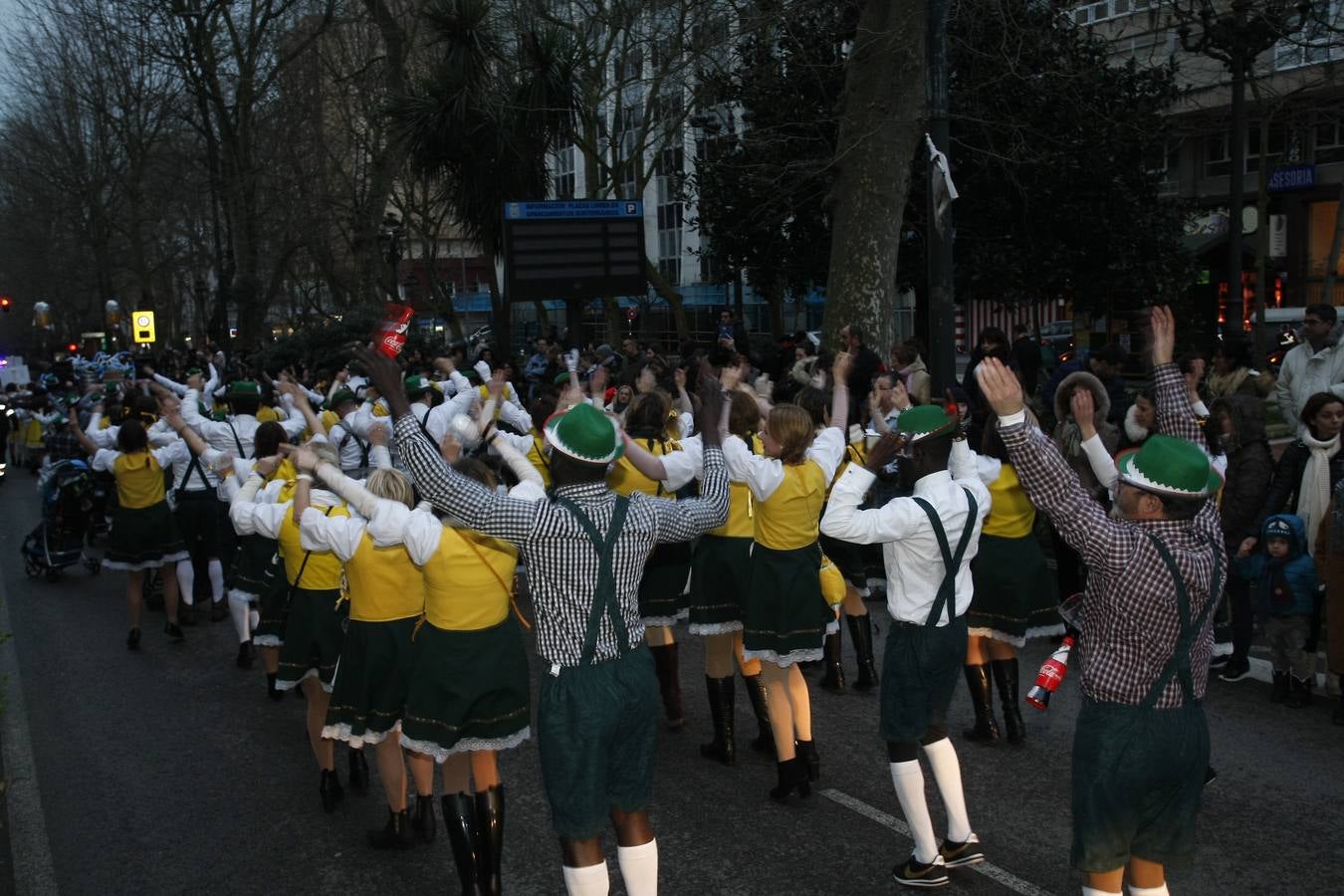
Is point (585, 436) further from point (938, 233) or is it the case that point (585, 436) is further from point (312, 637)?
point (938, 233)

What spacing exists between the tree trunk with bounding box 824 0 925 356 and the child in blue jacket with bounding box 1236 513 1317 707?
22.6 feet

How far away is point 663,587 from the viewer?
6.74 metres

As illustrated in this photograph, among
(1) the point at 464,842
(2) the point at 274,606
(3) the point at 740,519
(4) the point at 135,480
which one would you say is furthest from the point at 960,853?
(4) the point at 135,480

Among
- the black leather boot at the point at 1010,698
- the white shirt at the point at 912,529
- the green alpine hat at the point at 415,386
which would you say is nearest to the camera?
the white shirt at the point at 912,529

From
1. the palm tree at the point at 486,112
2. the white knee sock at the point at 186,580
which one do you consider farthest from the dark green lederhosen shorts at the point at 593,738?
the palm tree at the point at 486,112

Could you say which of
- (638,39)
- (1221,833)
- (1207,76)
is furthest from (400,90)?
(1221,833)

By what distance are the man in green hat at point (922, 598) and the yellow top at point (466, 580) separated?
126 cm

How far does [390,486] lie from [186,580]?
584cm

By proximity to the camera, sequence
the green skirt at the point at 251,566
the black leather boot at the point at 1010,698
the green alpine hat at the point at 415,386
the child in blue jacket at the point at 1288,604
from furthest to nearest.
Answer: the green alpine hat at the point at 415,386, the green skirt at the point at 251,566, the child in blue jacket at the point at 1288,604, the black leather boot at the point at 1010,698

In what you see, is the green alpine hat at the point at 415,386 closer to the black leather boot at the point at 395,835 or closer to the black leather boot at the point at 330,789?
the black leather boot at the point at 330,789

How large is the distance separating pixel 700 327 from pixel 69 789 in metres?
35.3

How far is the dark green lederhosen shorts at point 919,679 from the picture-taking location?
15.7 ft

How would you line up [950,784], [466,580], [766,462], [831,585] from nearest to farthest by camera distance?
[466,580], [950,784], [766,462], [831,585]

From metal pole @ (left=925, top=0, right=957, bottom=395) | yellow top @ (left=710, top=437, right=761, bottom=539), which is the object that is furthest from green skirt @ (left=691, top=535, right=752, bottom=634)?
metal pole @ (left=925, top=0, right=957, bottom=395)
